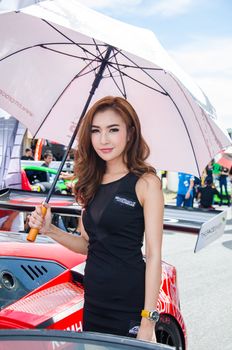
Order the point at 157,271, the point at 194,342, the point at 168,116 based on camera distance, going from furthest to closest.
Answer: the point at 194,342, the point at 168,116, the point at 157,271

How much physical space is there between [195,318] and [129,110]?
354cm

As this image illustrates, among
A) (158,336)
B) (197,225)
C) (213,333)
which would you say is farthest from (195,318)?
(197,225)

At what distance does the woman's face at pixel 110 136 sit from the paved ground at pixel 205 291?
110 inches

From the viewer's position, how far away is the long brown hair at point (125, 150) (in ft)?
8.45

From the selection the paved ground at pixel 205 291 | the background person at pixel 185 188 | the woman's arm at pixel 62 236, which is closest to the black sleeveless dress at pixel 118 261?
the woman's arm at pixel 62 236

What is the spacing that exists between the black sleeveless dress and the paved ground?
8.38 ft

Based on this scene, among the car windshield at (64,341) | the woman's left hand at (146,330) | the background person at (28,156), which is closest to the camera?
the car windshield at (64,341)

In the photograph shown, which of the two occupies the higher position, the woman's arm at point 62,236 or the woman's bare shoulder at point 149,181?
the woman's bare shoulder at point 149,181

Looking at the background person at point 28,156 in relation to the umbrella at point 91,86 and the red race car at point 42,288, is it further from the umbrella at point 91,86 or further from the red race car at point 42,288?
the red race car at point 42,288

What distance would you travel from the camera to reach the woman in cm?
240

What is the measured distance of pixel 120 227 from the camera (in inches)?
95.7

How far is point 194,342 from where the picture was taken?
4.96 m

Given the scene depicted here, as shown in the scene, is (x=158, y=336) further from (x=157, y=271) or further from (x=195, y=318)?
(x=195, y=318)

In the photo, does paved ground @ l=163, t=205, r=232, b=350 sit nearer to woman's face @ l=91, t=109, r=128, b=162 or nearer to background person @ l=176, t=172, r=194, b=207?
woman's face @ l=91, t=109, r=128, b=162
